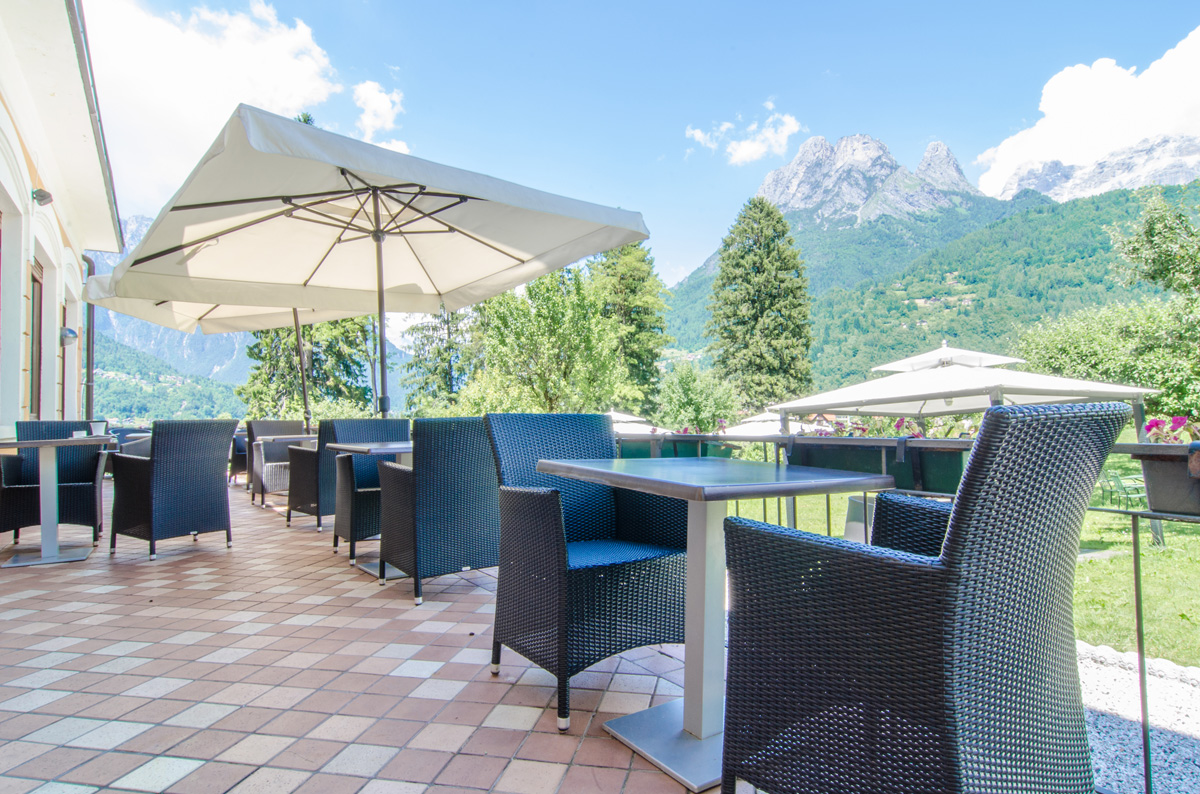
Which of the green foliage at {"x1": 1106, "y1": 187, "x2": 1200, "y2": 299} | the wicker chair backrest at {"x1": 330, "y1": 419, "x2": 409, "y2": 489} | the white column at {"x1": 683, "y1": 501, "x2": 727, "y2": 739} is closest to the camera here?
the white column at {"x1": 683, "y1": 501, "x2": 727, "y2": 739}

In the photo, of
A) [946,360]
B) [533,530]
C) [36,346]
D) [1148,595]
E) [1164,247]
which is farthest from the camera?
[1164,247]

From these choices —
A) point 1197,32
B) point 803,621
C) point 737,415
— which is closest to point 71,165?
point 803,621

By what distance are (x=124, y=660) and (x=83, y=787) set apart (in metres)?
0.92

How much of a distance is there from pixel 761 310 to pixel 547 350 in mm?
16836

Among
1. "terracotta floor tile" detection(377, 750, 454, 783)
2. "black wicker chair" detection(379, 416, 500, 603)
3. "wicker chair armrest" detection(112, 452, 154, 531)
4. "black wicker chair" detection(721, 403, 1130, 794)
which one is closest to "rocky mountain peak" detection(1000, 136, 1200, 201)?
"black wicker chair" detection(379, 416, 500, 603)

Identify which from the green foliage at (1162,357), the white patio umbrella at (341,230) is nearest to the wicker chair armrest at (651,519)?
the white patio umbrella at (341,230)

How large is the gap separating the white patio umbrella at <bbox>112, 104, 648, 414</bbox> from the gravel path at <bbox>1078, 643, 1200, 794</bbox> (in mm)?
2910

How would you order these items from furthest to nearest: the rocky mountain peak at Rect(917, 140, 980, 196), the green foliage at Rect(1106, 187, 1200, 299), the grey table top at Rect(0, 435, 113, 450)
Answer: the rocky mountain peak at Rect(917, 140, 980, 196)
the green foliage at Rect(1106, 187, 1200, 299)
the grey table top at Rect(0, 435, 113, 450)

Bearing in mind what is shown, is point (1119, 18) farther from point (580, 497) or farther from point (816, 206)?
point (580, 497)

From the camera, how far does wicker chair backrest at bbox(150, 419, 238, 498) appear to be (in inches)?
147

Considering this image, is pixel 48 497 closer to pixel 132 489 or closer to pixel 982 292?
pixel 132 489

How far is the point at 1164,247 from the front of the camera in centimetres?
1452

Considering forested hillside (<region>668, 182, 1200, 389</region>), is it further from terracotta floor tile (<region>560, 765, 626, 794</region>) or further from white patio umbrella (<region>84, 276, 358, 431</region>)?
terracotta floor tile (<region>560, 765, 626, 794</region>)

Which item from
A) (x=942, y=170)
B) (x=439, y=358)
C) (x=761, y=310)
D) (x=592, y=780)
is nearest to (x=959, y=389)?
(x=592, y=780)
